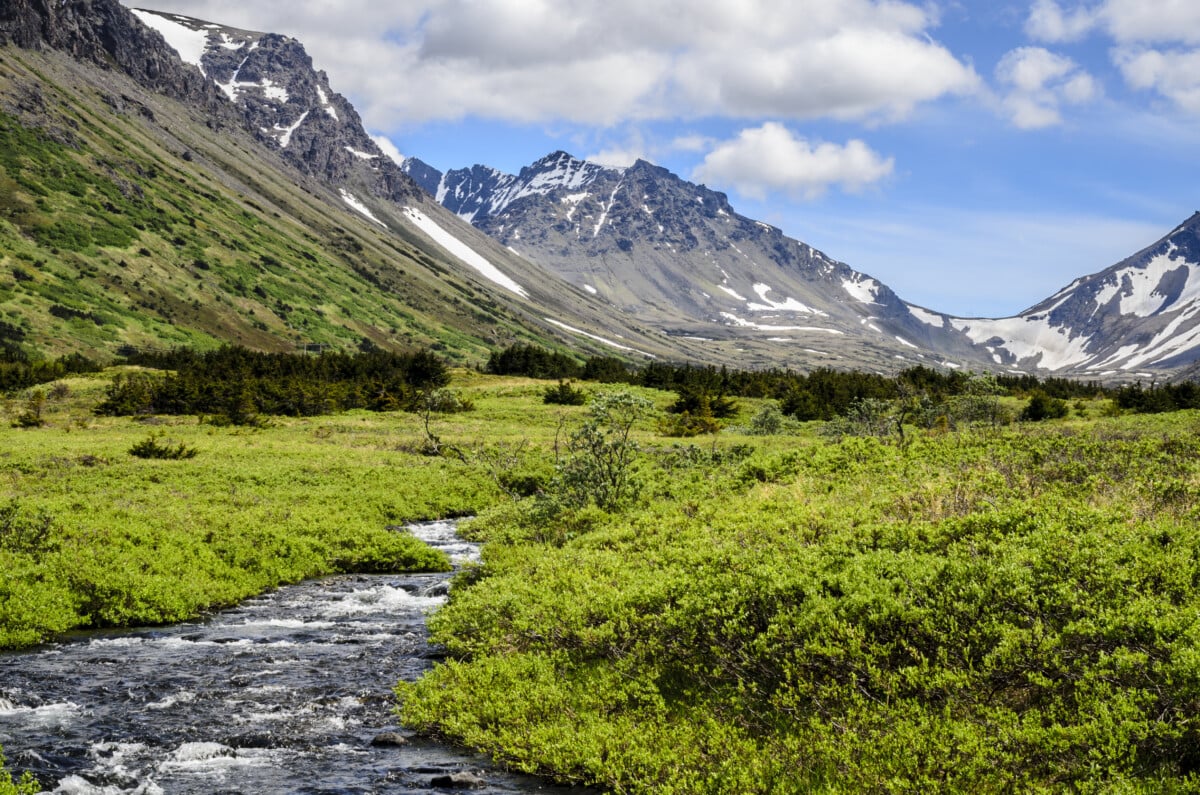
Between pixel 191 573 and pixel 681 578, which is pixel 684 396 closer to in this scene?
pixel 191 573

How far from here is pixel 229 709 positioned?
50.5ft

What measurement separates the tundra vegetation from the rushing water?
1078 millimetres

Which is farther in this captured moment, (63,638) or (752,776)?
(63,638)

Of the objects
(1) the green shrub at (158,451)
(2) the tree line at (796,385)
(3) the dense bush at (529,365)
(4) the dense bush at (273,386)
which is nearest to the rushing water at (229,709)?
(1) the green shrub at (158,451)

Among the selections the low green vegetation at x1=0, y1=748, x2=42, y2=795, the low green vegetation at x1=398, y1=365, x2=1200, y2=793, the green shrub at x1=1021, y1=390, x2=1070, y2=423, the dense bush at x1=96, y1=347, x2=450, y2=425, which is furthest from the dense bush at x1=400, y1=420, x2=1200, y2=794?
the dense bush at x1=96, y1=347, x2=450, y2=425

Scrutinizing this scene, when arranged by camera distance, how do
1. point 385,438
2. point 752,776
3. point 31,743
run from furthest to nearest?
1. point 385,438
2. point 31,743
3. point 752,776

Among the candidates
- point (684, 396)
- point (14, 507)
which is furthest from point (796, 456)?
point (684, 396)

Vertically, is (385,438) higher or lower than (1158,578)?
lower

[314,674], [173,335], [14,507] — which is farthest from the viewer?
[173,335]

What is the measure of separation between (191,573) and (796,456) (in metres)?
19.0

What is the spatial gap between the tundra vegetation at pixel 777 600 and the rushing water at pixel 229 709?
3.54ft

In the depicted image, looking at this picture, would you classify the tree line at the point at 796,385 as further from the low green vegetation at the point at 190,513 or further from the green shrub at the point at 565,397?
the low green vegetation at the point at 190,513

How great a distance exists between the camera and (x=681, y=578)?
51.2 feet

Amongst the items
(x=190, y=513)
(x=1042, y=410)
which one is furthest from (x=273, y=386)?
(x=1042, y=410)
